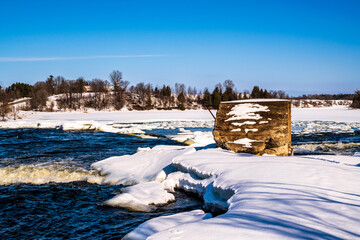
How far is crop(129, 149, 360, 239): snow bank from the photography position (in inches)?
127

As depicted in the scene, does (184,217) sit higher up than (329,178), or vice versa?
(329,178)

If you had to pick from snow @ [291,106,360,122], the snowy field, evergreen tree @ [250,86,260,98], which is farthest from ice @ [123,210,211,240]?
evergreen tree @ [250,86,260,98]

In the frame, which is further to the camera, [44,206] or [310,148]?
[310,148]

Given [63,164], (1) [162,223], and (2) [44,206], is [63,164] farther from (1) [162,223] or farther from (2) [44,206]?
(1) [162,223]

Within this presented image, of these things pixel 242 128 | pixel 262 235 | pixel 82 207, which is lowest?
pixel 82 207

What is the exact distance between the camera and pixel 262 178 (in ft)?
17.5

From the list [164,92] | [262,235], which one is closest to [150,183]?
[262,235]

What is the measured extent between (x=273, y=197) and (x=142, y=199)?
9.77 feet

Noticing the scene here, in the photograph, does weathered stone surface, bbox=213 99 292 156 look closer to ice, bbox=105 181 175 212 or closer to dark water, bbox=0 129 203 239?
dark water, bbox=0 129 203 239

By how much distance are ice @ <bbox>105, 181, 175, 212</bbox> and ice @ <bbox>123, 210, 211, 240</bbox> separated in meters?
1.03

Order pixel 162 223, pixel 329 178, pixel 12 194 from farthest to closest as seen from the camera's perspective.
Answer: pixel 12 194 → pixel 329 178 → pixel 162 223

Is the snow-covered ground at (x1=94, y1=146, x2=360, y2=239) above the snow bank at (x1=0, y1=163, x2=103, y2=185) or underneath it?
above

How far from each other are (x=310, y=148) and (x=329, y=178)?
893 cm

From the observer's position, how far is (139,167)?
8961 mm
